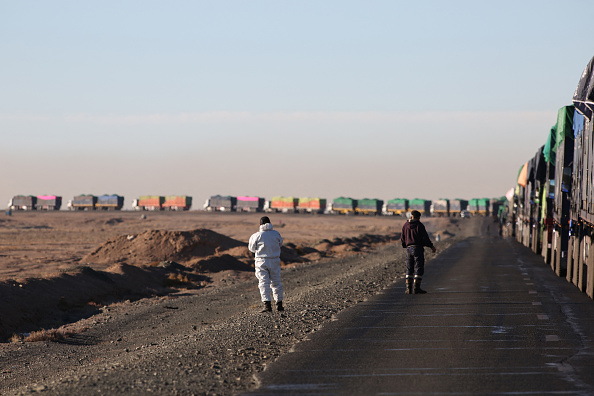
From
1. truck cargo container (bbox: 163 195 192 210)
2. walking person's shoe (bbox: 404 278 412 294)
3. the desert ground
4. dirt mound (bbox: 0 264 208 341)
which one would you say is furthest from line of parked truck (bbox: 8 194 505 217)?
walking person's shoe (bbox: 404 278 412 294)

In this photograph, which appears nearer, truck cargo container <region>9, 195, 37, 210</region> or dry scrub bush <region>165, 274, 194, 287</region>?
dry scrub bush <region>165, 274, 194, 287</region>

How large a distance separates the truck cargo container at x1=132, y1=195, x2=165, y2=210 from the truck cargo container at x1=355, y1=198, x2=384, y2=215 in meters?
39.1

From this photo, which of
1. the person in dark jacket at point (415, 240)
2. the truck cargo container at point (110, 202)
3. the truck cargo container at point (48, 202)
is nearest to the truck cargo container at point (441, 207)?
the truck cargo container at point (110, 202)

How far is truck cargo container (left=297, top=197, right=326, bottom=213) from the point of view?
151 meters

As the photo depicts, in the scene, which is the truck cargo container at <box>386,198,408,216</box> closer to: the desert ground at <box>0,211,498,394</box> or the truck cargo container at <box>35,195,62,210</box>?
the truck cargo container at <box>35,195,62,210</box>

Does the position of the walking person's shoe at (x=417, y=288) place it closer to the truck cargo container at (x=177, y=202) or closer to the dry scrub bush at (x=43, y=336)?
the dry scrub bush at (x=43, y=336)

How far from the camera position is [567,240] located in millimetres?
19672

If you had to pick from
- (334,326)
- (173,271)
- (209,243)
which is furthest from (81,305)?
(209,243)

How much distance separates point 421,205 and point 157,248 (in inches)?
4559

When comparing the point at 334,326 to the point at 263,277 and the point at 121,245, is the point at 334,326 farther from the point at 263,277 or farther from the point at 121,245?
the point at 121,245

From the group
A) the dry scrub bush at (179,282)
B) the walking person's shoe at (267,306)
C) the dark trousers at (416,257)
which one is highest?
the dark trousers at (416,257)

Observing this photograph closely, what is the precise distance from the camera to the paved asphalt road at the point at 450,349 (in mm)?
7254

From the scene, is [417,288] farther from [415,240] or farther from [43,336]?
[43,336]

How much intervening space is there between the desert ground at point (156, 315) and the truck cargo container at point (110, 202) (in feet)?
355
